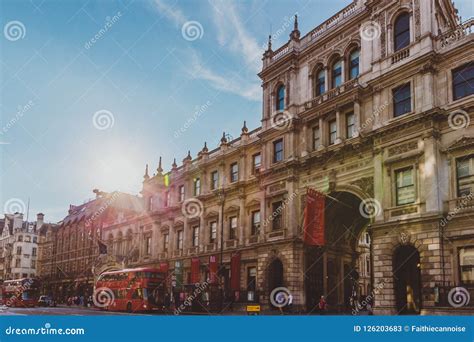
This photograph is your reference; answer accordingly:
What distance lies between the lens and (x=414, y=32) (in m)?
28.0

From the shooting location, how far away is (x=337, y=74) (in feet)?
111

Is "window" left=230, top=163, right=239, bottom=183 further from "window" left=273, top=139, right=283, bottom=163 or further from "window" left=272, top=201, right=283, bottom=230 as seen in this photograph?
"window" left=272, top=201, right=283, bottom=230

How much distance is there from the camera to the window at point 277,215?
35.8 metres

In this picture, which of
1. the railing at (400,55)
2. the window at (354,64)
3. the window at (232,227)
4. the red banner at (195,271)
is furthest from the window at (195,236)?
the railing at (400,55)

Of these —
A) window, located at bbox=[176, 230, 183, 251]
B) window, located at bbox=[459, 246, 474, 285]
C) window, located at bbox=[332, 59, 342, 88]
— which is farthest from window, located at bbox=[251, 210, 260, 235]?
window, located at bbox=[459, 246, 474, 285]

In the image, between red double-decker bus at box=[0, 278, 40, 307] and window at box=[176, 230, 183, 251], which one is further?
red double-decker bus at box=[0, 278, 40, 307]

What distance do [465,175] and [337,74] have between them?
12.6m

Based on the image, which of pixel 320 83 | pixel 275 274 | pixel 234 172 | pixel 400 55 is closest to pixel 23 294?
pixel 234 172

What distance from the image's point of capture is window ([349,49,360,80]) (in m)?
32.5

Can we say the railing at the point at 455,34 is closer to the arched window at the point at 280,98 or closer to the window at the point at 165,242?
the arched window at the point at 280,98

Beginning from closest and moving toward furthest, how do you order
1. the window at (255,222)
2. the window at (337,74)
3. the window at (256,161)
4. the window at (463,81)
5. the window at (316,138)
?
the window at (463,81) → the window at (337,74) → the window at (316,138) → the window at (255,222) → the window at (256,161)

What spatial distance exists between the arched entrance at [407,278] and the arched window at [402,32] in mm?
11821

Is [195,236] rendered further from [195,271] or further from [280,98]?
[280,98]

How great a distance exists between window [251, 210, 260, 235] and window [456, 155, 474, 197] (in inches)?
687
